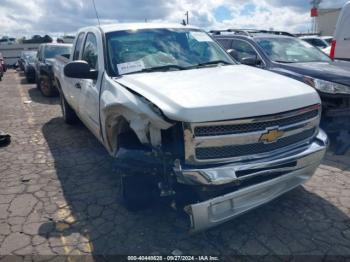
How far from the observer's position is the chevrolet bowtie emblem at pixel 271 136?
2875 millimetres

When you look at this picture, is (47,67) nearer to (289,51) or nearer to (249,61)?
(249,61)

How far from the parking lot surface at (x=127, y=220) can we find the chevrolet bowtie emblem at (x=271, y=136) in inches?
36.7

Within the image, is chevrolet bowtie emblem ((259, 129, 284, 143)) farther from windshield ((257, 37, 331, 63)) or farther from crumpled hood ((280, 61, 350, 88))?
windshield ((257, 37, 331, 63))

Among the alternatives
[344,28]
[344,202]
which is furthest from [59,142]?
[344,28]

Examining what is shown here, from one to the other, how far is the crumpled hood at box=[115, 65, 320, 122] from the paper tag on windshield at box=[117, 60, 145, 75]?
5.7 inches

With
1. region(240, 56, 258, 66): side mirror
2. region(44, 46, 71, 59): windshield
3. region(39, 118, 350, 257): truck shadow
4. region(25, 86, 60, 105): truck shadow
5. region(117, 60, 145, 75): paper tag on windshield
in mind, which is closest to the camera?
region(39, 118, 350, 257): truck shadow

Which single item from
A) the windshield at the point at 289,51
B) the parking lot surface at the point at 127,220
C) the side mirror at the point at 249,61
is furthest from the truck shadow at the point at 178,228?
the windshield at the point at 289,51

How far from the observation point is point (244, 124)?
2.75 m

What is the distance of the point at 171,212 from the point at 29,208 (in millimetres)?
1572

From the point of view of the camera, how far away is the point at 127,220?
3477mm

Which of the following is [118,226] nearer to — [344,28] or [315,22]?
[344,28]

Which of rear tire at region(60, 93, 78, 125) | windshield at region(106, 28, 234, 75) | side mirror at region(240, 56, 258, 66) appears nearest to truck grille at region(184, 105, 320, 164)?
windshield at region(106, 28, 234, 75)

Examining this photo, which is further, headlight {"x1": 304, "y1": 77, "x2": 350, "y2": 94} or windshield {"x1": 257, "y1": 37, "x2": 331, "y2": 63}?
windshield {"x1": 257, "y1": 37, "x2": 331, "y2": 63}

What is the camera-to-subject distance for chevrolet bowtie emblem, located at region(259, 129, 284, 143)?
9.43 feet
